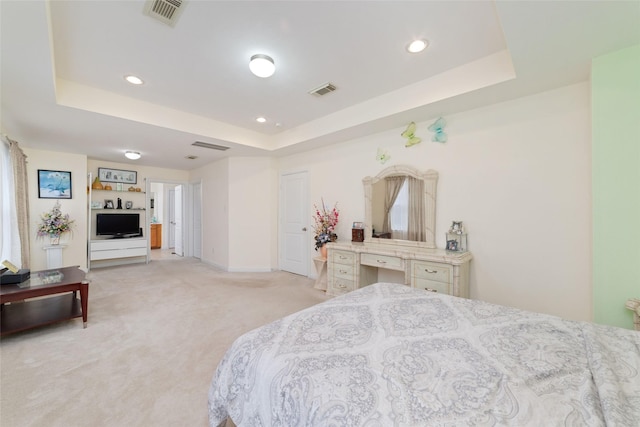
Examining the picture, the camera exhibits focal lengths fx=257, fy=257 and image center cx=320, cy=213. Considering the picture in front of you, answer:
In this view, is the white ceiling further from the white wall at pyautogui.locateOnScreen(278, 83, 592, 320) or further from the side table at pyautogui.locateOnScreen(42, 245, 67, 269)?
the side table at pyautogui.locateOnScreen(42, 245, 67, 269)

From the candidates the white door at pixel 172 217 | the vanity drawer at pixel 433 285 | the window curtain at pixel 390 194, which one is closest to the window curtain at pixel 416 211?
the window curtain at pixel 390 194

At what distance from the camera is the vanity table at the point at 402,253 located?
2.72 m

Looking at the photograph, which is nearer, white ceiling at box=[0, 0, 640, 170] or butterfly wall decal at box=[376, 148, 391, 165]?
white ceiling at box=[0, 0, 640, 170]

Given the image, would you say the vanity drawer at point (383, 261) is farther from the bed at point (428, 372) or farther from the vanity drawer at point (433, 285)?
the bed at point (428, 372)

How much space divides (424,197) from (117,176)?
21.3ft

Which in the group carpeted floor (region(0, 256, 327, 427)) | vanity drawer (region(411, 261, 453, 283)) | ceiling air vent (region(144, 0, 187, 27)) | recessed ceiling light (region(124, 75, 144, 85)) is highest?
ceiling air vent (region(144, 0, 187, 27))

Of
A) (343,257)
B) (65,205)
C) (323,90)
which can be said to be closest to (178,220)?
(65,205)

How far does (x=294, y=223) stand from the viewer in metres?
5.03

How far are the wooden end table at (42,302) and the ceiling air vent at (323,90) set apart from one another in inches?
125

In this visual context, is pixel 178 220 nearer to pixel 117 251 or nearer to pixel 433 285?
pixel 117 251

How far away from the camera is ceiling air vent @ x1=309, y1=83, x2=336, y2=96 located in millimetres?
2887

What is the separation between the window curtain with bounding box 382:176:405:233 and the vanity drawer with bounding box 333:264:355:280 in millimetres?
745

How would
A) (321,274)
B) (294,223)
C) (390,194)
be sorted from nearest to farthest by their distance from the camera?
(390,194)
(321,274)
(294,223)

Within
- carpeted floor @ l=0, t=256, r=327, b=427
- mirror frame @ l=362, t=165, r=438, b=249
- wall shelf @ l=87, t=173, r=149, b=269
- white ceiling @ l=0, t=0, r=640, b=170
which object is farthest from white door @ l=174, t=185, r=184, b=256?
mirror frame @ l=362, t=165, r=438, b=249
